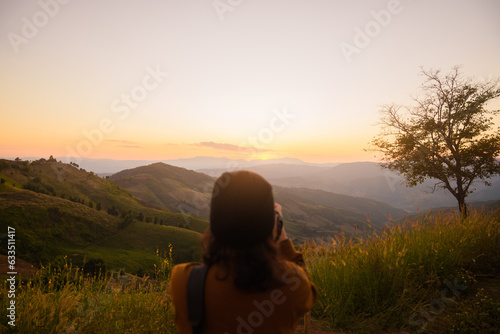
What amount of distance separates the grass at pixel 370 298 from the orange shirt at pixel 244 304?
2.51 meters

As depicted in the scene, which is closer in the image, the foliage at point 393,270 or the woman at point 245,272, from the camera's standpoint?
the woman at point 245,272

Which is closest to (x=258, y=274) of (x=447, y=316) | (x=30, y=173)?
(x=447, y=316)

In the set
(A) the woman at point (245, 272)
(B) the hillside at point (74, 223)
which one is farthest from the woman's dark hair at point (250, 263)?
(B) the hillside at point (74, 223)

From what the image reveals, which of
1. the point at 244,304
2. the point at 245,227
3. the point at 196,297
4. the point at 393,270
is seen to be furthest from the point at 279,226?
the point at 393,270

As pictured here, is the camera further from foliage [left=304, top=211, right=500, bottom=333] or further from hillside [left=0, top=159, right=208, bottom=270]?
hillside [left=0, top=159, right=208, bottom=270]

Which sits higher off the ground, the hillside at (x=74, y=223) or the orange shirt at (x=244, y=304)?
the orange shirt at (x=244, y=304)

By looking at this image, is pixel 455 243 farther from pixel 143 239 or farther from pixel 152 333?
pixel 143 239

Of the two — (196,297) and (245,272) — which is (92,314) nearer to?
(196,297)

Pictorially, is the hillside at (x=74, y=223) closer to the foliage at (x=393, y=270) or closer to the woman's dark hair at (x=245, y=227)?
the foliage at (x=393, y=270)

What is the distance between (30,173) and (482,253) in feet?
472

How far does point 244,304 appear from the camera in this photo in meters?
1.58

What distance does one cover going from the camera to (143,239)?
89062 mm

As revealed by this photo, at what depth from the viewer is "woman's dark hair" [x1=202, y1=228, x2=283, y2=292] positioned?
1.55 metres

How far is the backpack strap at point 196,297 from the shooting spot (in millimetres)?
1563
